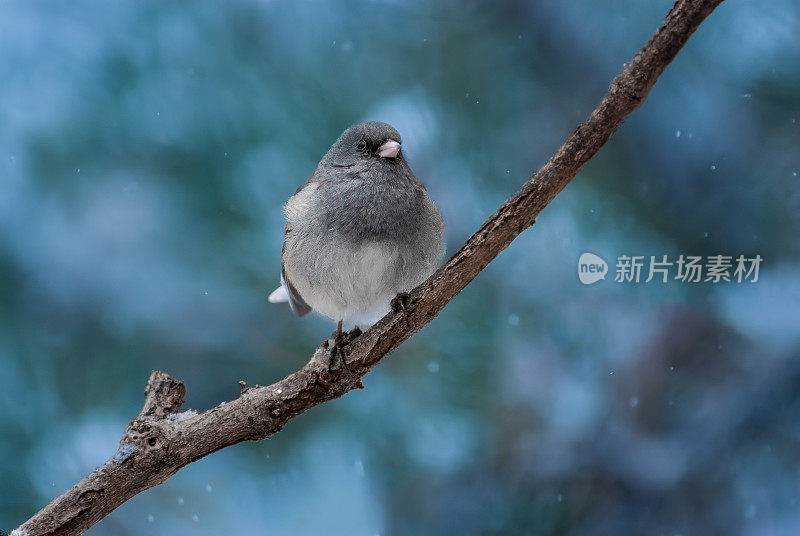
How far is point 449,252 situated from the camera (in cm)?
231

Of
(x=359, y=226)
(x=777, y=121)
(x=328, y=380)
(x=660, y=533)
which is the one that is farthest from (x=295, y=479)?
(x=777, y=121)

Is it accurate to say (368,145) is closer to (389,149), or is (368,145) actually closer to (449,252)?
(389,149)

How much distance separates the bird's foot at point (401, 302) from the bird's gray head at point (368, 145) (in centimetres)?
33

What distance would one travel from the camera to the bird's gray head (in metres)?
1.70

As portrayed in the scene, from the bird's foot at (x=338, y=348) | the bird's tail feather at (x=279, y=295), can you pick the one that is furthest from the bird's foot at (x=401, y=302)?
the bird's tail feather at (x=279, y=295)

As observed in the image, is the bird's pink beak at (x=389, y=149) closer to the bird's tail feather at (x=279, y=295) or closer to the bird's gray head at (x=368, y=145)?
the bird's gray head at (x=368, y=145)

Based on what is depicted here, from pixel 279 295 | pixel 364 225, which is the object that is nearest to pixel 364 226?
pixel 364 225

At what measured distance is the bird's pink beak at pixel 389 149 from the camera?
1671 mm

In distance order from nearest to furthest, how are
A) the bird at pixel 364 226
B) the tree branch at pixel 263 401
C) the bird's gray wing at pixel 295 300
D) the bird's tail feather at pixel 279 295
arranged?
1. the tree branch at pixel 263 401
2. the bird at pixel 364 226
3. the bird's gray wing at pixel 295 300
4. the bird's tail feather at pixel 279 295

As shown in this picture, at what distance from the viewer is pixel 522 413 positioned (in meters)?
2.27

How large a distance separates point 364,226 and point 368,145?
21 centimetres

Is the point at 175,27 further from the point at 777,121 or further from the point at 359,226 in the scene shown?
the point at 777,121

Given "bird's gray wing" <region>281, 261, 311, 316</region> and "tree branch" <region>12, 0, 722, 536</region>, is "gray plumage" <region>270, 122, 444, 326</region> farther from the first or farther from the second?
"bird's gray wing" <region>281, 261, 311, 316</region>

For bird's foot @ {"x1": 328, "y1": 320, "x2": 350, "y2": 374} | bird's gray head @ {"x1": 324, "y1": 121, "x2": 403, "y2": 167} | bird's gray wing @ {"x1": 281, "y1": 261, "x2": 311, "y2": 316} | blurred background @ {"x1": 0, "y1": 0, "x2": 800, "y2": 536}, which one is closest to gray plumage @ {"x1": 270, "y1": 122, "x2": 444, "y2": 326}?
bird's gray head @ {"x1": 324, "y1": 121, "x2": 403, "y2": 167}
